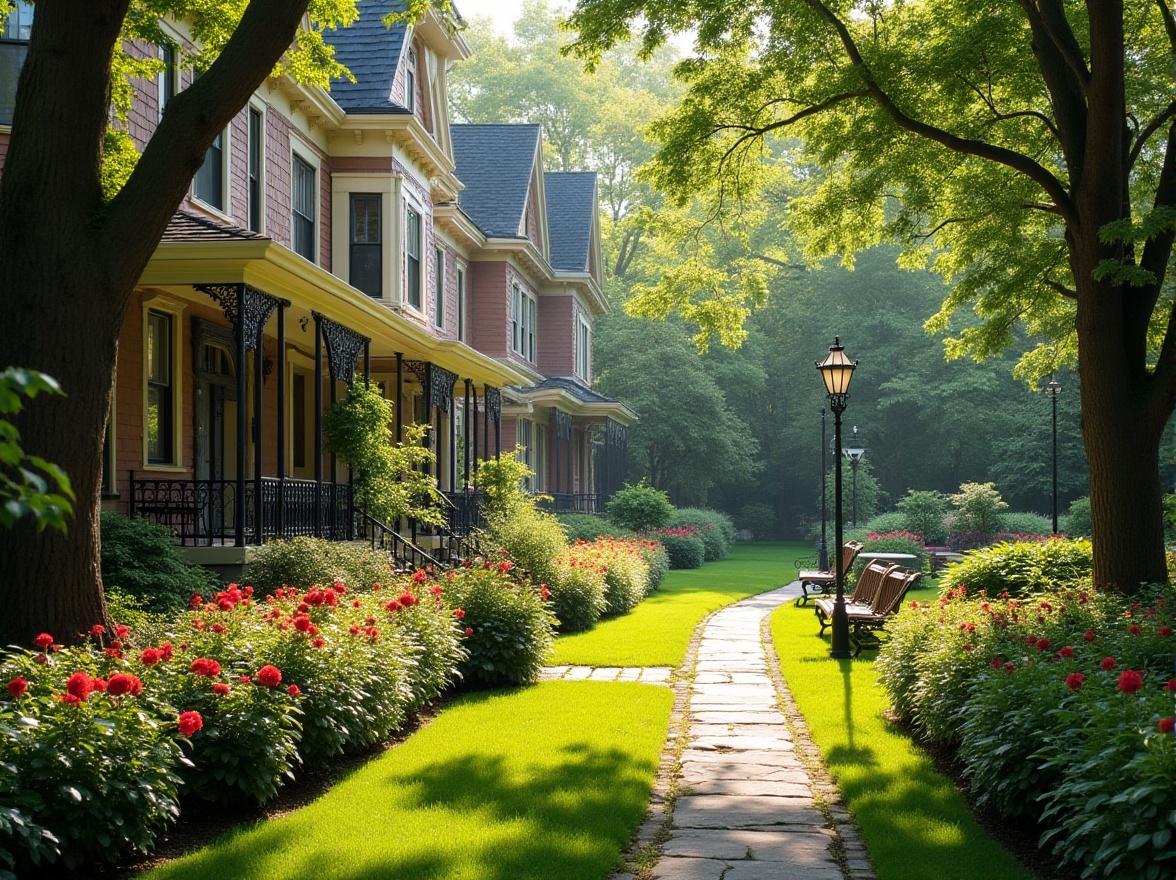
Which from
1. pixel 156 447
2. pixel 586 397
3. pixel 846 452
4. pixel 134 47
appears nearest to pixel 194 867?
pixel 156 447

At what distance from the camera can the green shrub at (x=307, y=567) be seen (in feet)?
41.0

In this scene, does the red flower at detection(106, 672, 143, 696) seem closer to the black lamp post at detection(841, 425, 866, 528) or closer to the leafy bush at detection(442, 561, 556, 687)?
the leafy bush at detection(442, 561, 556, 687)

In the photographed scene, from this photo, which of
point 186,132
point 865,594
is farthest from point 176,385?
point 865,594

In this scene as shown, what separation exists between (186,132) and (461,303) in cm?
2235

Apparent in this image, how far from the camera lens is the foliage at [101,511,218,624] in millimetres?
10773

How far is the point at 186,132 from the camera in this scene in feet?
26.3

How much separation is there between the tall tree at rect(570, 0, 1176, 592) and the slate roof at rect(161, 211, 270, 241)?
15.6 feet

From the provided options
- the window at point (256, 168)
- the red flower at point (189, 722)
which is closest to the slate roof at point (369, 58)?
the window at point (256, 168)

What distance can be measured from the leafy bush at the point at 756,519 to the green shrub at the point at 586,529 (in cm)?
2913

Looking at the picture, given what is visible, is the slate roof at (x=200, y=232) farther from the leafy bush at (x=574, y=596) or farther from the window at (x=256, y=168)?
the leafy bush at (x=574, y=596)

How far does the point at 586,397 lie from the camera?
124 feet

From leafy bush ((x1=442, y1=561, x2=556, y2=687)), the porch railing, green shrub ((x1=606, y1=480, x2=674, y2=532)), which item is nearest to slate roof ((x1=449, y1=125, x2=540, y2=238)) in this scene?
green shrub ((x1=606, y1=480, x2=674, y2=532))

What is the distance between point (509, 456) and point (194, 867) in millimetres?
16007

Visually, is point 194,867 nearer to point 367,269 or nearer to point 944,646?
point 944,646
